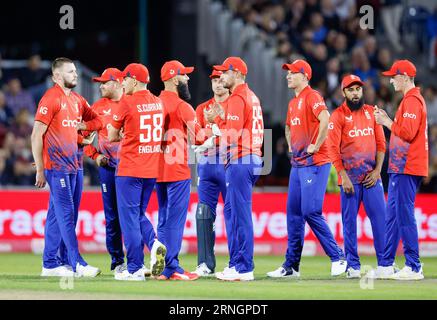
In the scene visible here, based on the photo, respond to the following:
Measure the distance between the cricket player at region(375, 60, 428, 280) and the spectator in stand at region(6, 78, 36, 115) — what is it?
10.4 metres

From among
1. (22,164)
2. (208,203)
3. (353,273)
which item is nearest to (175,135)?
(208,203)

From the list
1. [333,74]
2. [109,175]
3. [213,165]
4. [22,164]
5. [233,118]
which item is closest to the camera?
[233,118]

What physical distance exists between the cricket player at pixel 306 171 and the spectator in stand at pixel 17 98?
9480 mm

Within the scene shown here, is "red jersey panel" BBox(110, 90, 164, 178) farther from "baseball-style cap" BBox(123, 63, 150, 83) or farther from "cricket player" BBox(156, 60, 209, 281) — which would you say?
"cricket player" BBox(156, 60, 209, 281)

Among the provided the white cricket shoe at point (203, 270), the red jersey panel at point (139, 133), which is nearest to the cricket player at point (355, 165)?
the white cricket shoe at point (203, 270)

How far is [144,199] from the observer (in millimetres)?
14094

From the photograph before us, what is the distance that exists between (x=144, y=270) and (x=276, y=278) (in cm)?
172

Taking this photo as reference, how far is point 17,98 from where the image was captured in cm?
2319

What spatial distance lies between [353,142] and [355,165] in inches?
11.6

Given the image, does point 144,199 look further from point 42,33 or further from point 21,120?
point 42,33

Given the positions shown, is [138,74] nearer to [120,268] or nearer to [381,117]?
[120,268]

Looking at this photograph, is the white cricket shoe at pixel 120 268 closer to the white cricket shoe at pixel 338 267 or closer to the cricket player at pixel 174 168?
the cricket player at pixel 174 168

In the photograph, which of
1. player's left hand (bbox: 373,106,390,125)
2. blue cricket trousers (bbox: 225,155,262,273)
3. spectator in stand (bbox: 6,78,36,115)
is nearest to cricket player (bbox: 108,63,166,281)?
blue cricket trousers (bbox: 225,155,262,273)

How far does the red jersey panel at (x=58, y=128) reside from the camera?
1410cm
